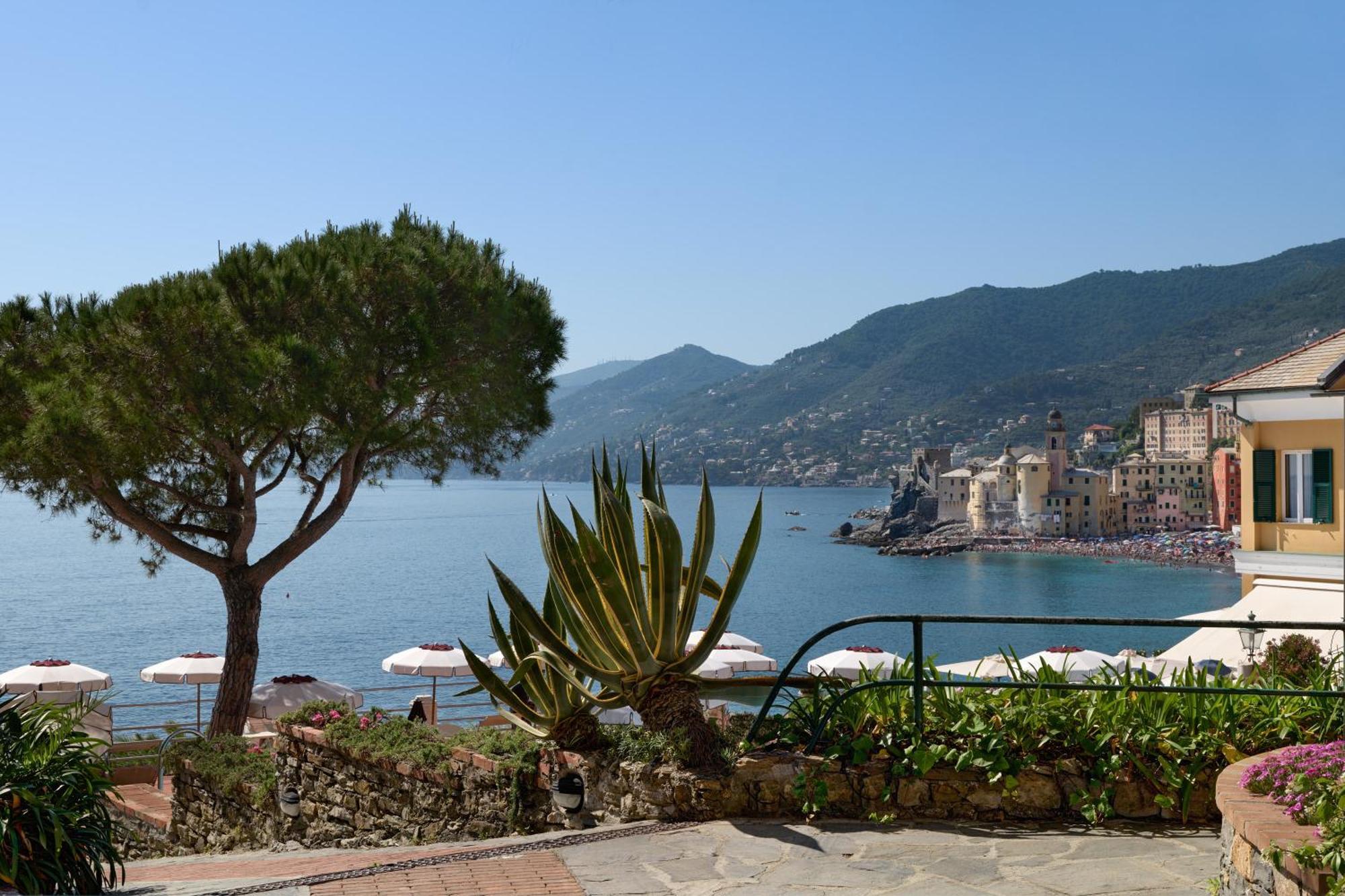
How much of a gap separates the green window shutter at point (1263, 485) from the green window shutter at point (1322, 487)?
0.77 m

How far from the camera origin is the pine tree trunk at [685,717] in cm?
608

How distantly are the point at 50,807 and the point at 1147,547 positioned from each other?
428 feet

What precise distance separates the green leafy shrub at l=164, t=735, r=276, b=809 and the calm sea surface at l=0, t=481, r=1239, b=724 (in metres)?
24.8

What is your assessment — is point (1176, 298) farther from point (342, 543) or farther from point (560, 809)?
point (560, 809)

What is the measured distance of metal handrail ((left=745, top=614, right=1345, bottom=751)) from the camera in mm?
5453

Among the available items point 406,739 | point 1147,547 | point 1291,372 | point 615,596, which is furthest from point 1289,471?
point 1147,547

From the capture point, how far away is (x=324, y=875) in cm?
510

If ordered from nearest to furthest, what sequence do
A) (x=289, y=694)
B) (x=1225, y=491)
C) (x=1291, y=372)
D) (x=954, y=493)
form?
1. (x=289, y=694)
2. (x=1291, y=372)
3. (x=1225, y=491)
4. (x=954, y=493)

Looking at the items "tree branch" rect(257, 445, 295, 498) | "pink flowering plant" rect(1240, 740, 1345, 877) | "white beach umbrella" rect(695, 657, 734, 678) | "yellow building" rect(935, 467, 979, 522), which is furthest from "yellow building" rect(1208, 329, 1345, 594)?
"yellow building" rect(935, 467, 979, 522)

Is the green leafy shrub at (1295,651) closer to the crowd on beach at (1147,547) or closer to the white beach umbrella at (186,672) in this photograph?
the white beach umbrella at (186,672)

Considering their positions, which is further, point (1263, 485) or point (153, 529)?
point (1263, 485)

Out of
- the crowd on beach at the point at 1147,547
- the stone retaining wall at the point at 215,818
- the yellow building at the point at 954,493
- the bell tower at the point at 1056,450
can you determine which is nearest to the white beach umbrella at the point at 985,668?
the stone retaining wall at the point at 215,818

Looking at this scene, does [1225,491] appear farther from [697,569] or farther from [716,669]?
[697,569]

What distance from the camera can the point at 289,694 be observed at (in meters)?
17.9
